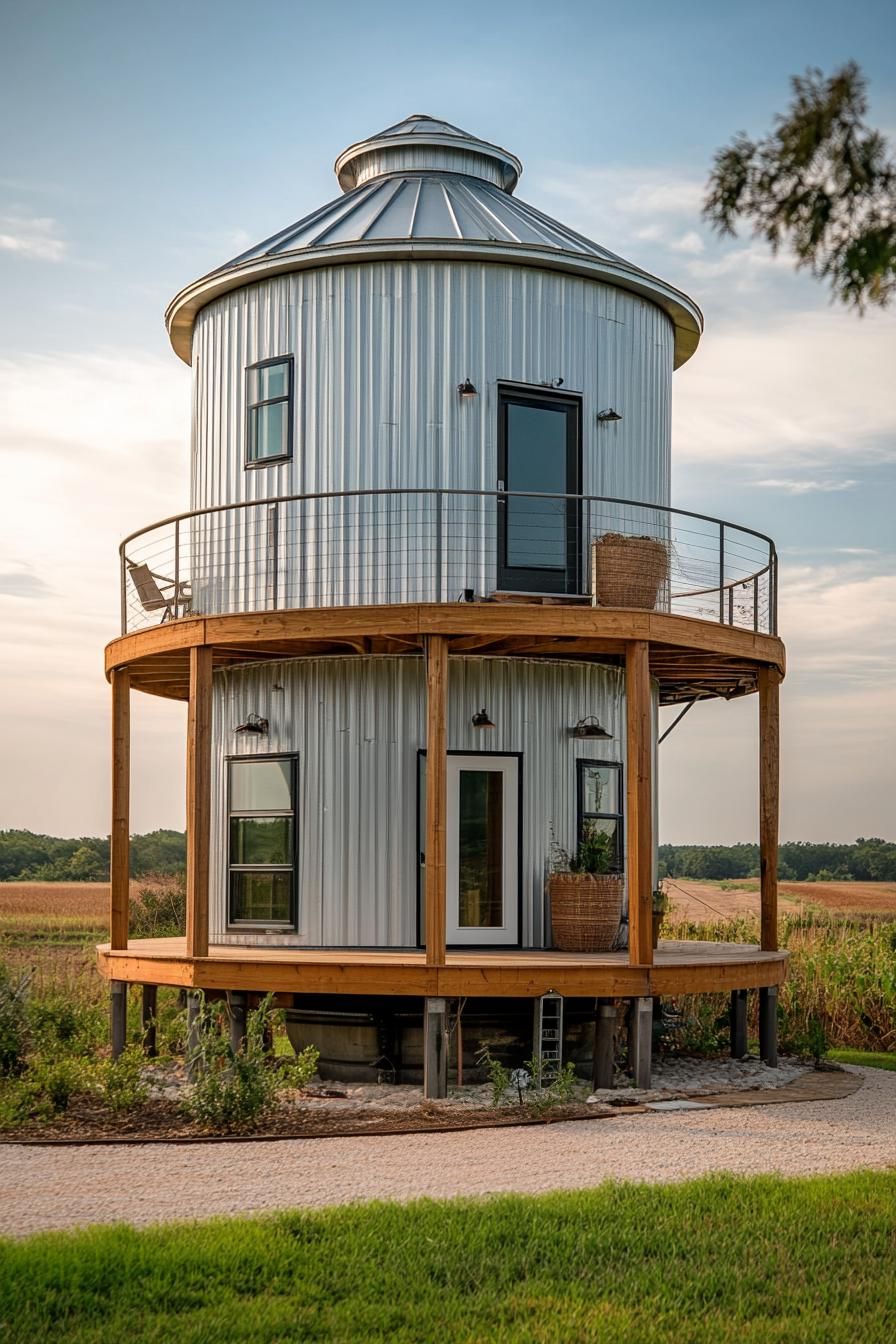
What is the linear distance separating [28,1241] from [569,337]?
12.1 metres

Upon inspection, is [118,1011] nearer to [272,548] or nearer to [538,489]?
[272,548]

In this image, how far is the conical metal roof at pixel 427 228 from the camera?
17.8 meters

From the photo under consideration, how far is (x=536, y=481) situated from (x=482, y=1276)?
10.7 m

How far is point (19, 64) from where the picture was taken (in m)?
18.0

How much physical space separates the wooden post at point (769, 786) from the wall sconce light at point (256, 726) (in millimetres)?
5680

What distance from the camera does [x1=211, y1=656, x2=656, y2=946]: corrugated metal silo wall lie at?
57.1 ft

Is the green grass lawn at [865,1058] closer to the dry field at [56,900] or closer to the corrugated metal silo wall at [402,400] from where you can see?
the corrugated metal silo wall at [402,400]

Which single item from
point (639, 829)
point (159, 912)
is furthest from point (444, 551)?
point (159, 912)

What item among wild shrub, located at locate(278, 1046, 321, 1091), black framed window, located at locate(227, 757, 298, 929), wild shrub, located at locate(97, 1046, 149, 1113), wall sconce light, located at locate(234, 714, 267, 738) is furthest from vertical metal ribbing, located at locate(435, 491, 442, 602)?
wild shrub, located at locate(97, 1046, 149, 1113)

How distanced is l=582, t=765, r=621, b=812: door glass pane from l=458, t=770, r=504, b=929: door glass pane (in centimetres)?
117

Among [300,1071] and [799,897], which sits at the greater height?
[300,1071]

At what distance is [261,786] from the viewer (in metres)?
18.2

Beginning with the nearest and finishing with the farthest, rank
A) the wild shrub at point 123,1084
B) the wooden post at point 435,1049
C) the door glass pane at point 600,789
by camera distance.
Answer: the wild shrub at point 123,1084 < the wooden post at point 435,1049 < the door glass pane at point 600,789

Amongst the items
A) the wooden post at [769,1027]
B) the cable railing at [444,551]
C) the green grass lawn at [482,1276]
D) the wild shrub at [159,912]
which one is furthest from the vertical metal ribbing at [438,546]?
the wild shrub at [159,912]
